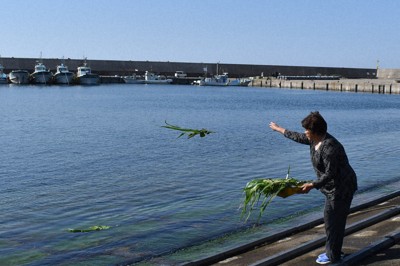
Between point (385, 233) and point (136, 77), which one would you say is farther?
point (136, 77)

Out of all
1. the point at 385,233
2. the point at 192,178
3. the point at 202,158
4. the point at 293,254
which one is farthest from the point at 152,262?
the point at 202,158

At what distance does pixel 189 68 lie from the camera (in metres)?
166

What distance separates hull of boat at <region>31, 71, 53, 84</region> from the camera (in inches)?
5143

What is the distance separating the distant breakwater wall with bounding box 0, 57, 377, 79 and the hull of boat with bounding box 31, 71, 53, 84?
51.5 ft

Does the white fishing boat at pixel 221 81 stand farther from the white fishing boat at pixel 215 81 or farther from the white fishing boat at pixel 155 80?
the white fishing boat at pixel 155 80

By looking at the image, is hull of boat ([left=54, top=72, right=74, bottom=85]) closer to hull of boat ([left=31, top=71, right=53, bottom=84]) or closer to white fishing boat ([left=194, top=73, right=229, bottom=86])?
hull of boat ([left=31, top=71, right=53, bottom=84])

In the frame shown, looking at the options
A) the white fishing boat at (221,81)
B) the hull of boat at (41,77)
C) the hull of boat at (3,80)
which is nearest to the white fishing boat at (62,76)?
the hull of boat at (41,77)

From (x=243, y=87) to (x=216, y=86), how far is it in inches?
274

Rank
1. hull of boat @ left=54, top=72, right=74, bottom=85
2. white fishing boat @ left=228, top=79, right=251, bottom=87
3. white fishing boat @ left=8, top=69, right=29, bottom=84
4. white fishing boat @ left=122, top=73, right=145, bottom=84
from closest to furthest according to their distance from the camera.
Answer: white fishing boat @ left=8, top=69, right=29, bottom=84, hull of boat @ left=54, top=72, right=74, bottom=85, white fishing boat @ left=122, top=73, right=145, bottom=84, white fishing boat @ left=228, top=79, right=251, bottom=87

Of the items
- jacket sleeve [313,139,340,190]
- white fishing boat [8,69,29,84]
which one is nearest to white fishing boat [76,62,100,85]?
white fishing boat [8,69,29,84]

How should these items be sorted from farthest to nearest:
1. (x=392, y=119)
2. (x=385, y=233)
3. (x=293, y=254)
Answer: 1. (x=392, y=119)
2. (x=385, y=233)
3. (x=293, y=254)

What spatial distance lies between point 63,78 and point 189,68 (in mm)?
42641

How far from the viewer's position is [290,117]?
5616cm

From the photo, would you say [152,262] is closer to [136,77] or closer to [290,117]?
[290,117]
